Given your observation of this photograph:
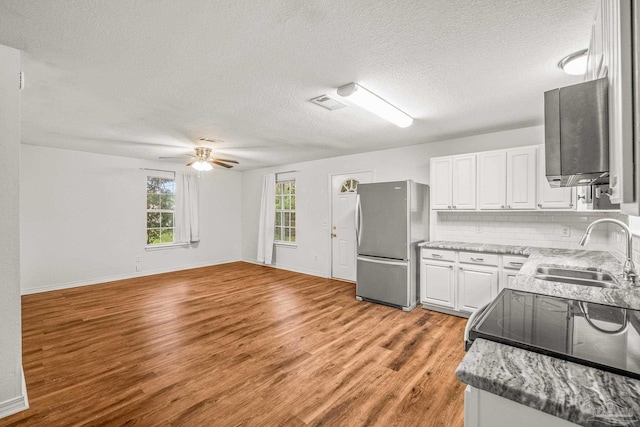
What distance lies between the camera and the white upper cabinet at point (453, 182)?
3738mm

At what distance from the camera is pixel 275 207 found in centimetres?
696

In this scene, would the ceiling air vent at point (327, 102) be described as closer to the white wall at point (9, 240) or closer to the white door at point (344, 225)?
the white wall at point (9, 240)

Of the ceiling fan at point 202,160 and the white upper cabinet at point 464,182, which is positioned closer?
the white upper cabinet at point 464,182

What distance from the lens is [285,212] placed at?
6832 mm

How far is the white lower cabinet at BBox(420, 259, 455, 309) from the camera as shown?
3684 millimetres

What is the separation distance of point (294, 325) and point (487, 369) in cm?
283

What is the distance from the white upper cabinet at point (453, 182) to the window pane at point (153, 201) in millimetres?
5451

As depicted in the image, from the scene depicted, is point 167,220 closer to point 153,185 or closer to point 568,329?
point 153,185

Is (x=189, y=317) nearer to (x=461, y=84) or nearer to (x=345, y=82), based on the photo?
(x=345, y=82)

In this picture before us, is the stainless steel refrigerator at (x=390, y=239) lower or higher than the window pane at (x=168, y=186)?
lower

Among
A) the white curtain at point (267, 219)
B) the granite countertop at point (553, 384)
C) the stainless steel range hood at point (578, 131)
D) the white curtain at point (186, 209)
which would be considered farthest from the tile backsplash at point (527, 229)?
the white curtain at point (186, 209)

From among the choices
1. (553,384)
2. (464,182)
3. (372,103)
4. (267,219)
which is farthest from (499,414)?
(267,219)

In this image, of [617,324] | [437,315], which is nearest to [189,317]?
[437,315]

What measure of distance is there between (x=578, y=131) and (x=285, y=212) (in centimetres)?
605
